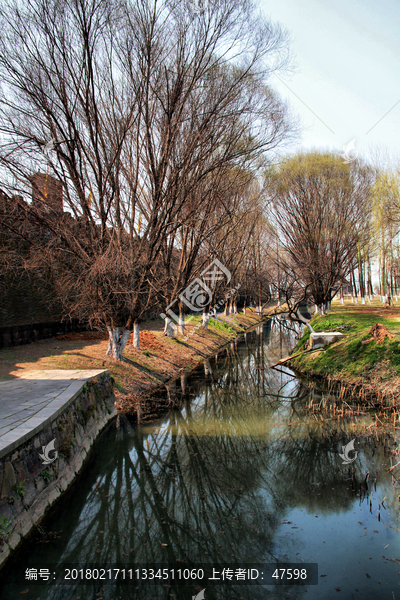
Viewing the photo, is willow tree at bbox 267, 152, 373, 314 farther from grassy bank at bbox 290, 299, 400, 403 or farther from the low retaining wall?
the low retaining wall

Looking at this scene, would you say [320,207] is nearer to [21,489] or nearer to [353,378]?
[353,378]

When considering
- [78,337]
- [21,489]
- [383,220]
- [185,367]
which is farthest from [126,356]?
[383,220]

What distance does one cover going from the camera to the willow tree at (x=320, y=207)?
78.5 feet

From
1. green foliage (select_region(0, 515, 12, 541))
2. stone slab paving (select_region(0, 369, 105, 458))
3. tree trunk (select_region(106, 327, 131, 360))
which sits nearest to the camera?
green foliage (select_region(0, 515, 12, 541))

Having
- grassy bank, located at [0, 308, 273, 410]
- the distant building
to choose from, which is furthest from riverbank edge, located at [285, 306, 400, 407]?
the distant building

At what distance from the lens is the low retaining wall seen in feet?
42.5

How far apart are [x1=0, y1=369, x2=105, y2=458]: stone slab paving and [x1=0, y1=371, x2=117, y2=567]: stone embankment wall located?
4.6 inches

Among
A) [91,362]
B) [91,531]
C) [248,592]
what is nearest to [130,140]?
[91,362]

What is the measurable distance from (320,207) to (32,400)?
858 inches

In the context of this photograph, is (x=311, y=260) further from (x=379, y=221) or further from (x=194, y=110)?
(x=194, y=110)

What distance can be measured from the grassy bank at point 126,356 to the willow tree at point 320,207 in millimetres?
9506

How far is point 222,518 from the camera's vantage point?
5039 millimetres

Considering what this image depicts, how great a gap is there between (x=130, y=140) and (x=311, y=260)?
15.4 m

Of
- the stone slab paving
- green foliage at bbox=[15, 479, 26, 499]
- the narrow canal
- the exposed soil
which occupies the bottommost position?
the narrow canal
